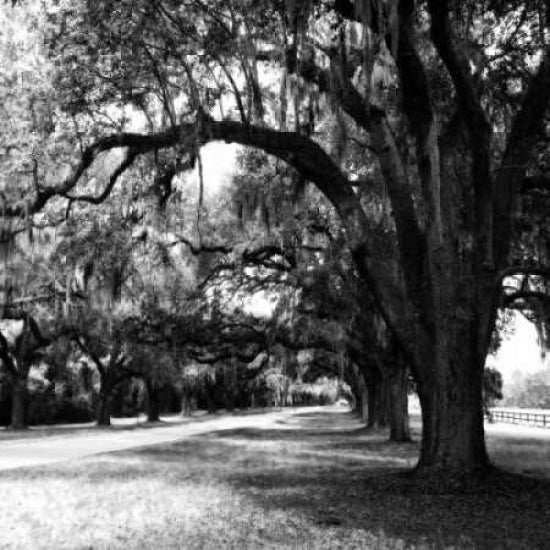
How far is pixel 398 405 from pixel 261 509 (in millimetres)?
15203

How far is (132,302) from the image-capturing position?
923 inches

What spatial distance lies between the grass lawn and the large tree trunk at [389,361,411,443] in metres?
8.44

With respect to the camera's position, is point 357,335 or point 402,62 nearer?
point 402,62

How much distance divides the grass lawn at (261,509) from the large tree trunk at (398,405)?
8437mm

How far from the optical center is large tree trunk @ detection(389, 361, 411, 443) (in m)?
21.8

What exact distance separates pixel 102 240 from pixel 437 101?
28.7ft

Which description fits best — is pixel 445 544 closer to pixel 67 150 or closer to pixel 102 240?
pixel 67 150

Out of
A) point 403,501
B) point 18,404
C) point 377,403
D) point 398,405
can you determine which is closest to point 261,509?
point 403,501

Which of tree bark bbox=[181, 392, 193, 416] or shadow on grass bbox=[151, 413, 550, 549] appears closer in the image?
shadow on grass bbox=[151, 413, 550, 549]

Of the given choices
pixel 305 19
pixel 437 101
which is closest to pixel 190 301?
pixel 437 101

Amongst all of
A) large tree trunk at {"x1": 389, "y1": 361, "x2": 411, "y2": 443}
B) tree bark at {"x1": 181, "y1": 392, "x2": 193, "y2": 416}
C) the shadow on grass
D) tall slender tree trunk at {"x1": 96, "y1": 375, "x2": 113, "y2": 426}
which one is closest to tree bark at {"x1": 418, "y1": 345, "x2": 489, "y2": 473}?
the shadow on grass

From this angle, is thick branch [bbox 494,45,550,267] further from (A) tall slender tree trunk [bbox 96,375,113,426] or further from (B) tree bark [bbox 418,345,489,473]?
(A) tall slender tree trunk [bbox 96,375,113,426]

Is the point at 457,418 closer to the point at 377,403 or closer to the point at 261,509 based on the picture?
the point at 261,509

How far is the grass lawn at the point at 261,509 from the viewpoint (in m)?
6.39
